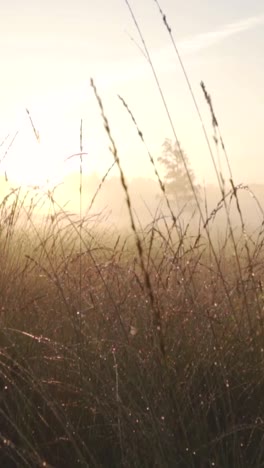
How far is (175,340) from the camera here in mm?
2125

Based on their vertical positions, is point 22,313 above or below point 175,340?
above

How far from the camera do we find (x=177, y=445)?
161 cm

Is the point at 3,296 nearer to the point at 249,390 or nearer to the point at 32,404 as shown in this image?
the point at 32,404

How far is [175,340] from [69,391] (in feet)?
1.45

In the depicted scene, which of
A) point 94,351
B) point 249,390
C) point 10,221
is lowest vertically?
point 249,390

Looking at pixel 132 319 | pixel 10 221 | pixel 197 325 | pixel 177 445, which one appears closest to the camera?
pixel 177 445

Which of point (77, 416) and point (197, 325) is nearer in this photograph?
point (77, 416)

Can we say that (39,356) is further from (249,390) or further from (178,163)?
(178,163)

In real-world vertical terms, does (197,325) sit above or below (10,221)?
below

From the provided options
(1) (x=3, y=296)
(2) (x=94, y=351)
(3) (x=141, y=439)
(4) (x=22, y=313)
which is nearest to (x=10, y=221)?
(1) (x=3, y=296)

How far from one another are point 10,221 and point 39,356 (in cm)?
163

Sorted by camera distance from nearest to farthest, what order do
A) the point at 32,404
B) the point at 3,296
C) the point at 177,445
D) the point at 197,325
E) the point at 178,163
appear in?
the point at 177,445 → the point at 32,404 → the point at 197,325 → the point at 3,296 → the point at 178,163

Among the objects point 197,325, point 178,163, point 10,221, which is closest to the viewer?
point 197,325

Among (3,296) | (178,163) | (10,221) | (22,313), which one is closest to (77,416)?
(22,313)
